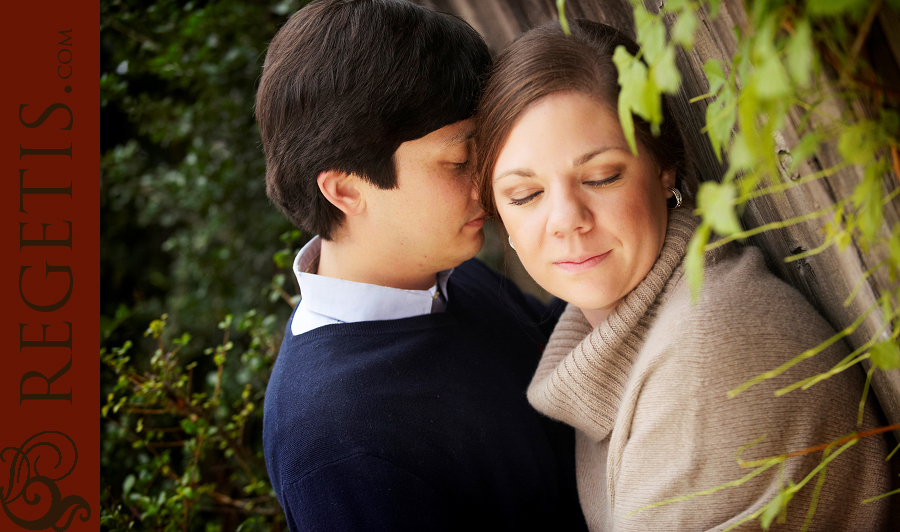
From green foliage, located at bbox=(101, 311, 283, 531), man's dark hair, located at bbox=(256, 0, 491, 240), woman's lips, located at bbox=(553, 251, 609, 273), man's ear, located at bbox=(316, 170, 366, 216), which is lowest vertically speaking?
green foliage, located at bbox=(101, 311, 283, 531)

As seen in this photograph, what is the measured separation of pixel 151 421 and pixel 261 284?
89 centimetres

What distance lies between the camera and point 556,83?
133 cm

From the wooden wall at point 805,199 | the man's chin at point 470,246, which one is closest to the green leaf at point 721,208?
the wooden wall at point 805,199

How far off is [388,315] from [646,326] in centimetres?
A: 77

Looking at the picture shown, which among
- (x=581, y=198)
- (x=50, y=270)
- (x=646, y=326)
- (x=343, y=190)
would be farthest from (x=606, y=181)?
(x=50, y=270)

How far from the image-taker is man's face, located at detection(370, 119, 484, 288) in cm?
170

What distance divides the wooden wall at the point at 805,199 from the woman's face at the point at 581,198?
18cm

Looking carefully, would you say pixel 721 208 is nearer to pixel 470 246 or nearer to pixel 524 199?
pixel 524 199

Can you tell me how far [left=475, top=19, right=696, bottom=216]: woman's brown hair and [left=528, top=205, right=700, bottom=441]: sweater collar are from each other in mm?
180

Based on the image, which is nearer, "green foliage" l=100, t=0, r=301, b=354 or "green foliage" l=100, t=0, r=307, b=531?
"green foliage" l=100, t=0, r=307, b=531

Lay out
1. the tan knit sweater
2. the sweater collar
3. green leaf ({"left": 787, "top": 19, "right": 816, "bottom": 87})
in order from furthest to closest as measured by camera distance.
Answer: the sweater collar, the tan knit sweater, green leaf ({"left": 787, "top": 19, "right": 816, "bottom": 87})

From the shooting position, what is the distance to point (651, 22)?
0.70 metres

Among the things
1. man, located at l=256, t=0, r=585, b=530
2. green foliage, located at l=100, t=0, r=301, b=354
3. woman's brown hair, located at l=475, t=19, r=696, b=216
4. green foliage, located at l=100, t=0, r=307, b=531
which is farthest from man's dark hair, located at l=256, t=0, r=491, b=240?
green foliage, located at l=100, t=0, r=301, b=354

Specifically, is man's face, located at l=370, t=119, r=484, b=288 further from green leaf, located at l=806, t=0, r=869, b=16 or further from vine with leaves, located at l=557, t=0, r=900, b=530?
green leaf, located at l=806, t=0, r=869, b=16
